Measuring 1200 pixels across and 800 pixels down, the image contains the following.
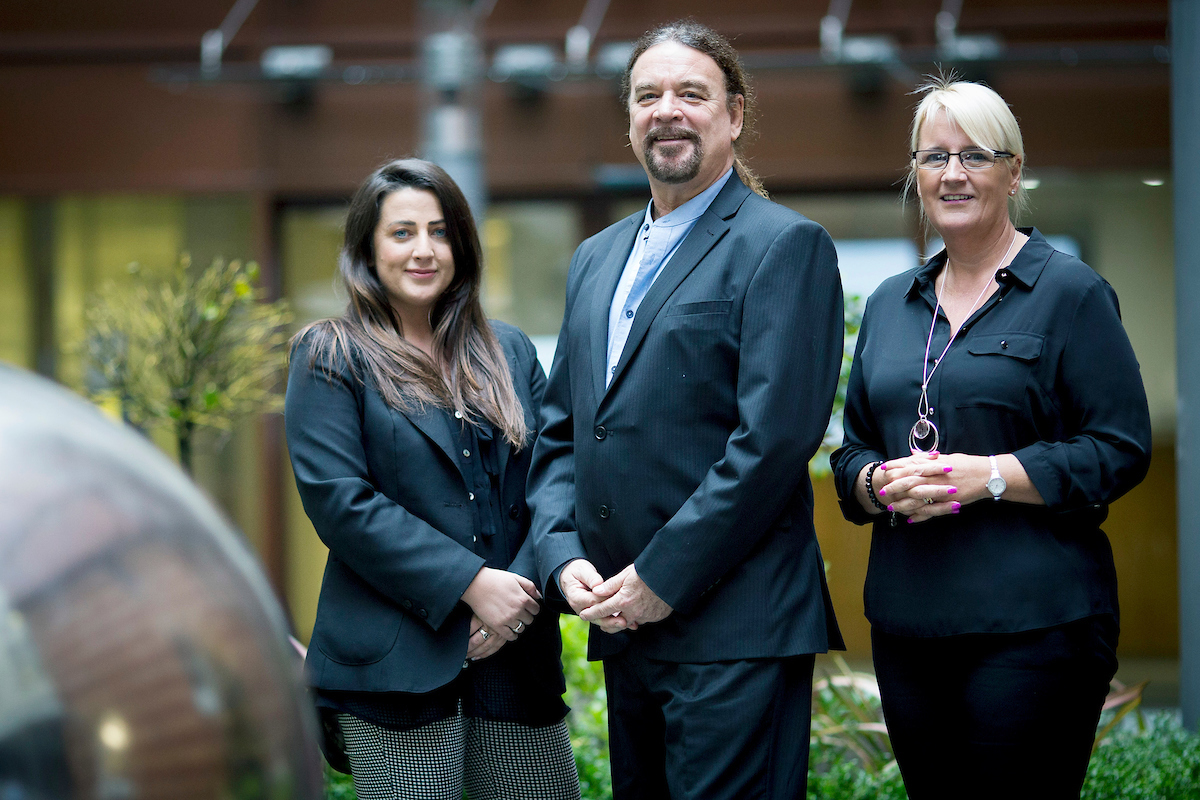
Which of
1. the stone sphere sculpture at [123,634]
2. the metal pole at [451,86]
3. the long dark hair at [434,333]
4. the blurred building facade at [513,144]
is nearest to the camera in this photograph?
the stone sphere sculpture at [123,634]

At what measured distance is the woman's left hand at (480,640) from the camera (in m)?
2.55

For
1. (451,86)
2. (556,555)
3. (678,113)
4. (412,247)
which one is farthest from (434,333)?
(451,86)

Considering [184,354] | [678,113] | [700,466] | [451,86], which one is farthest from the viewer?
[451,86]

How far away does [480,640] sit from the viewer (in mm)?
2555

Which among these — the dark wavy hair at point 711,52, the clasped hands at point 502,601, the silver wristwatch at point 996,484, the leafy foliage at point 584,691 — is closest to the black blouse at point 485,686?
the clasped hands at point 502,601

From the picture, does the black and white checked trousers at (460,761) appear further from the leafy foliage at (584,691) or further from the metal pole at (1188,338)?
the metal pole at (1188,338)

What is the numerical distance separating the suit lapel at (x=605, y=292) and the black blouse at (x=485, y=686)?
1.18ft

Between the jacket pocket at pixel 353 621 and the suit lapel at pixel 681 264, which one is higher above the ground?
the suit lapel at pixel 681 264

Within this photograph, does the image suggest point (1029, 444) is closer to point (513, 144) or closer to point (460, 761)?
point (460, 761)

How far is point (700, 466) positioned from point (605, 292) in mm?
482

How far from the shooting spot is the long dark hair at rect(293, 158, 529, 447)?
8.75 ft

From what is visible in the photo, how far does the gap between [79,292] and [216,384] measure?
318 centimetres

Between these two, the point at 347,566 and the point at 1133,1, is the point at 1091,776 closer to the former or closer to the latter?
the point at 347,566

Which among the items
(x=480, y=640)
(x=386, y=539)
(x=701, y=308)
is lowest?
(x=480, y=640)
